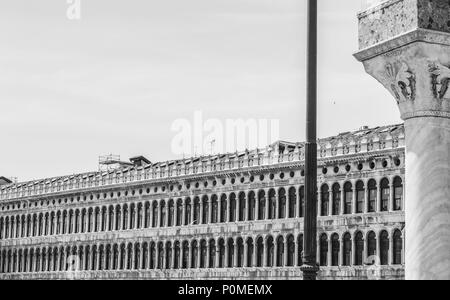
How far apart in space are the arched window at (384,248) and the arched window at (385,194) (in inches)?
49.5

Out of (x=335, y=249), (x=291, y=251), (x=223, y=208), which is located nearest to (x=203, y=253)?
(x=223, y=208)

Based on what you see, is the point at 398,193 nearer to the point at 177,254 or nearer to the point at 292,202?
the point at 292,202

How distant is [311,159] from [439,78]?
1792mm

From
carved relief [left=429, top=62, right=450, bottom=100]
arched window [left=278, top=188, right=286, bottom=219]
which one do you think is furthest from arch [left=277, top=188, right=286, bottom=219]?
carved relief [left=429, top=62, right=450, bottom=100]

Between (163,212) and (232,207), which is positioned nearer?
(232,207)

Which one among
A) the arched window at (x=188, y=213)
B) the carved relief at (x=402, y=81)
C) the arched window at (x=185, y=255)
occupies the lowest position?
the arched window at (x=185, y=255)

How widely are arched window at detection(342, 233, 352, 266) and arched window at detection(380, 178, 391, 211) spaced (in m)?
3.03

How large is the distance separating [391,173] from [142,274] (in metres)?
23.1

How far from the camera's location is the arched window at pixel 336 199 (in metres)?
52.6

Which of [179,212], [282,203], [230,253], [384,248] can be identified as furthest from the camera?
[179,212]

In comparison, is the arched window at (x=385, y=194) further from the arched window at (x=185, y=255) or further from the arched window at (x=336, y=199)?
the arched window at (x=185, y=255)

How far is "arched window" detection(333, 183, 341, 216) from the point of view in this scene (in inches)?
2071

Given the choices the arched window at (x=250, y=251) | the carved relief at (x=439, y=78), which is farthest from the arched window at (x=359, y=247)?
the carved relief at (x=439, y=78)

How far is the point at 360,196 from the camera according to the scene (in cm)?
5131
